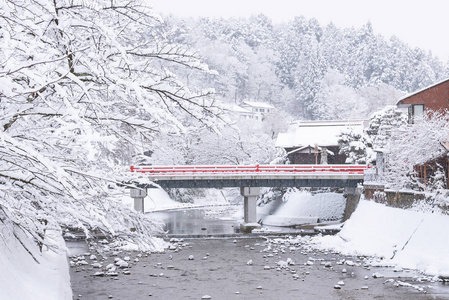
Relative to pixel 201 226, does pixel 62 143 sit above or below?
above

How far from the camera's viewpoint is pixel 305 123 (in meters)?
70.4

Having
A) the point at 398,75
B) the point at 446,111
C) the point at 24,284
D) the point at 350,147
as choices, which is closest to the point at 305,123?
the point at 350,147

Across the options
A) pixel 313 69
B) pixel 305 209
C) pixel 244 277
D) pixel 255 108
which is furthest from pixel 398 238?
pixel 255 108

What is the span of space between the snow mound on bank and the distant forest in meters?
64.0

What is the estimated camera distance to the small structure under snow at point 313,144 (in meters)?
62.4

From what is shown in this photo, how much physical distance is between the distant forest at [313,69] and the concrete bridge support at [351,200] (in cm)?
5300

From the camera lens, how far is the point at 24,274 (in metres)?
9.12

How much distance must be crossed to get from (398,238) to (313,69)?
82.3 meters

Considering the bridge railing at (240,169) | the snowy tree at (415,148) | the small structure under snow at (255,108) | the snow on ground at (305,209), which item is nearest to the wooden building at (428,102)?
the snowy tree at (415,148)

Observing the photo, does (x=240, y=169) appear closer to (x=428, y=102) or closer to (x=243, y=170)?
(x=243, y=170)

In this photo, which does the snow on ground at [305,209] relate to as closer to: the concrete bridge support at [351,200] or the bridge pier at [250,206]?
the concrete bridge support at [351,200]

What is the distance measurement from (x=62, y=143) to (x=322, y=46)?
5282 inches

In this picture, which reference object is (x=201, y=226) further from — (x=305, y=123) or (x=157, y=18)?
(x=157, y=18)

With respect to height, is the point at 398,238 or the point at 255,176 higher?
the point at 255,176
